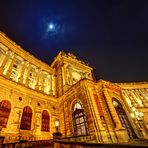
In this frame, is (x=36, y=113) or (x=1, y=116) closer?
(x=1, y=116)

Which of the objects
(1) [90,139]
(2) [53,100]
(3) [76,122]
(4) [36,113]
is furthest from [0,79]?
(1) [90,139]

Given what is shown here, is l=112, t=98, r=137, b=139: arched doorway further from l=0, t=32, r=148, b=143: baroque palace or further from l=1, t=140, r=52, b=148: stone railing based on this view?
l=1, t=140, r=52, b=148: stone railing

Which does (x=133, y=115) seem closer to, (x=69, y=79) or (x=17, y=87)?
(x=69, y=79)

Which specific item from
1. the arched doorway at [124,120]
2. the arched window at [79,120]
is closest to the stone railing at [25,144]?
the arched window at [79,120]

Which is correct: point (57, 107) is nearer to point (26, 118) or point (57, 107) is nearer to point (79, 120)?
point (79, 120)

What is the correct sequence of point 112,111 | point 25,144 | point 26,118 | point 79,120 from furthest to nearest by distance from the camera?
point 79,120 → point 112,111 → point 26,118 → point 25,144

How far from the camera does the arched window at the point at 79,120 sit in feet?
45.2

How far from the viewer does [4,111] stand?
12.1 meters

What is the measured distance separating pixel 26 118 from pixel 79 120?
20.0ft

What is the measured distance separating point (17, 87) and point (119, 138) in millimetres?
12745

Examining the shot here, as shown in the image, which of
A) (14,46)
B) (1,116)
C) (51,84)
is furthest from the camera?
(51,84)

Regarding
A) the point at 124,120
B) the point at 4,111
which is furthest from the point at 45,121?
the point at 124,120

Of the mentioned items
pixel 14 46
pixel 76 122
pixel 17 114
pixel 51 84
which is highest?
pixel 14 46

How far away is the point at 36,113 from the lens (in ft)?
48.3
